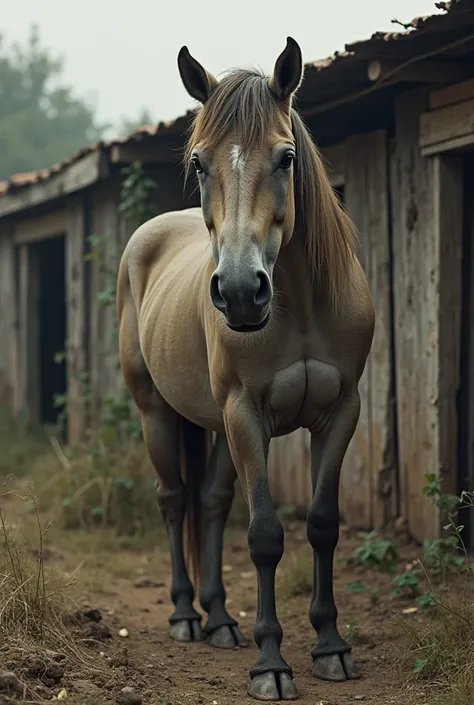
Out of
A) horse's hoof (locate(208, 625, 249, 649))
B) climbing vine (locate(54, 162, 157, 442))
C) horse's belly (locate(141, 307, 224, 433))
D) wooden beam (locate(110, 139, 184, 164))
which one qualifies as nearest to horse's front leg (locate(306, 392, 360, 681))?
horse's belly (locate(141, 307, 224, 433))

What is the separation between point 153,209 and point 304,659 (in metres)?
4.91

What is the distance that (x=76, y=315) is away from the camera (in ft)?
34.6

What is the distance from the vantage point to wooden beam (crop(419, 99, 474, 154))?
5.86 m

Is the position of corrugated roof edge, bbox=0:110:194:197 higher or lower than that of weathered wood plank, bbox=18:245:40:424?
higher

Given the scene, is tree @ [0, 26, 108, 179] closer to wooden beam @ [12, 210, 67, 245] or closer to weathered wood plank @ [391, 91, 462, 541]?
wooden beam @ [12, 210, 67, 245]

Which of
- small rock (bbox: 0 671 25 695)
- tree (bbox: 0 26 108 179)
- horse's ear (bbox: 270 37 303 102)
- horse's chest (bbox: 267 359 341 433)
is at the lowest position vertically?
small rock (bbox: 0 671 25 695)

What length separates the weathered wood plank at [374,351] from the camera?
702cm

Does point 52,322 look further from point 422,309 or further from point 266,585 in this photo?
point 266,585

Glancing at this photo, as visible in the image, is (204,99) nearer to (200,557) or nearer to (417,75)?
(417,75)

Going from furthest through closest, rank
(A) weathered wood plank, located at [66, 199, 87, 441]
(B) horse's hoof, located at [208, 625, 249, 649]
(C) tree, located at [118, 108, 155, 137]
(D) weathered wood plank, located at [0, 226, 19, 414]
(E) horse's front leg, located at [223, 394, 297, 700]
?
(C) tree, located at [118, 108, 155, 137]
(D) weathered wood plank, located at [0, 226, 19, 414]
(A) weathered wood plank, located at [66, 199, 87, 441]
(B) horse's hoof, located at [208, 625, 249, 649]
(E) horse's front leg, located at [223, 394, 297, 700]

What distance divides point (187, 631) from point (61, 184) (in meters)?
5.79

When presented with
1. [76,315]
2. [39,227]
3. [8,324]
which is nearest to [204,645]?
[76,315]

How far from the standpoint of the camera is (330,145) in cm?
777

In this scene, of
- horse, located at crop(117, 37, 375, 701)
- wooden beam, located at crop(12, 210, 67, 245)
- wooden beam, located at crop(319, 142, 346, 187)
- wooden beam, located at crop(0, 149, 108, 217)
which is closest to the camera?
horse, located at crop(117, 37, 375, 701)
